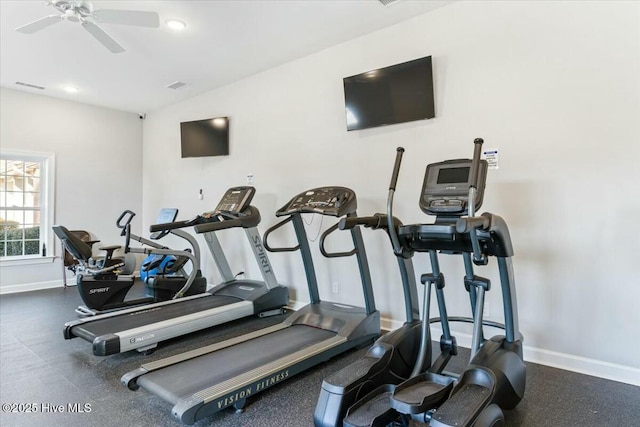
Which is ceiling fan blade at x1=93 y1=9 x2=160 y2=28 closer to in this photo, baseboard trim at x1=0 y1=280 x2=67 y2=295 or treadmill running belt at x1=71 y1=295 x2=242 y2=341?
treadmill running belt at x1=71 y1=295 x2=242 y2=341

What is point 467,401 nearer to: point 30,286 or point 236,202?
point 236,202

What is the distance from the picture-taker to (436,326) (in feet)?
11.1

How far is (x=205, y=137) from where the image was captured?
547cm

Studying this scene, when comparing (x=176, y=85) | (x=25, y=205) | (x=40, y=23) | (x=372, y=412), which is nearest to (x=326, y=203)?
(x=372, y=412)

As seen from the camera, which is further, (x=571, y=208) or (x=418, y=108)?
(x=418, y=108)

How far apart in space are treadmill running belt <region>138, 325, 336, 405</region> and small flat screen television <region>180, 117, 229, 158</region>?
124 inches

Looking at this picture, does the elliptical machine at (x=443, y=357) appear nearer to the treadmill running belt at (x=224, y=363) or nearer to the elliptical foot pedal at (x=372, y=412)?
the elliptical foot pedal at (x=372, y=412)

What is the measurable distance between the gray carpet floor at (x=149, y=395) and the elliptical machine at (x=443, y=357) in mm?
351

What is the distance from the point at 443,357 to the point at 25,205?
6.69 meters

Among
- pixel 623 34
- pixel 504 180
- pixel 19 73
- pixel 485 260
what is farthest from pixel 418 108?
pixel 19 73

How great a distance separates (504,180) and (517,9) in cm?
139

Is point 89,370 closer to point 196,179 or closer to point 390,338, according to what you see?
point 390,338

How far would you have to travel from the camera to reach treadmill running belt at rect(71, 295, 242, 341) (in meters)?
3.13

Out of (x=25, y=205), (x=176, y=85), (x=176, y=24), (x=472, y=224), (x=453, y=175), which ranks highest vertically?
(x=176, y=85)
